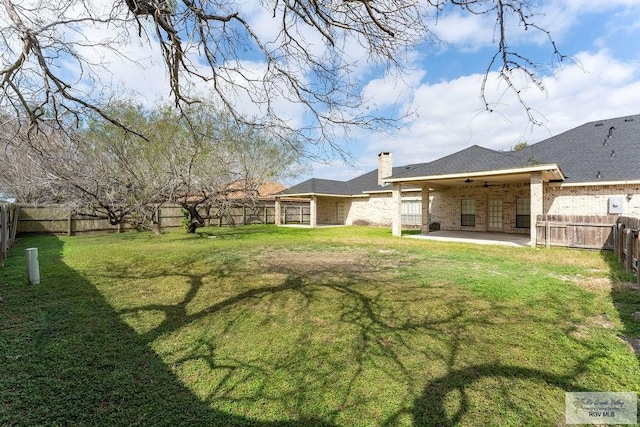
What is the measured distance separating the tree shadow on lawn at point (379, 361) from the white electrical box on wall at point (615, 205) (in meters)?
11.5

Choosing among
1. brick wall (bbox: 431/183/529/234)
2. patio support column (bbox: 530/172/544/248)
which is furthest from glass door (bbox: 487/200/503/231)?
patio support column (bbox: 530/172/544/248)

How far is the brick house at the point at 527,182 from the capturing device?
12.6m

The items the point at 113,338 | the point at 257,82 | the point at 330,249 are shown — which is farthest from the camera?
the point at 330,249

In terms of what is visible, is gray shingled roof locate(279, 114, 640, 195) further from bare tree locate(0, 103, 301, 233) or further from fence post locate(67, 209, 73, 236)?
fence post locate(67, 209, 73, 236)

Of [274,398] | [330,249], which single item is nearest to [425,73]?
[274,398]

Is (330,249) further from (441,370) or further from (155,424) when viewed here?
(155,424)

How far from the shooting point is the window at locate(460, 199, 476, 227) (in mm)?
18094

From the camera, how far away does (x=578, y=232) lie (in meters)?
11.0

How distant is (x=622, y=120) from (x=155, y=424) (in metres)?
22.4

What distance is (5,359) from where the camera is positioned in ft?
10.2

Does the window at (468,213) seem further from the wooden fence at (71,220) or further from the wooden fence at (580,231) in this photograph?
the wooden fence at (71,220)

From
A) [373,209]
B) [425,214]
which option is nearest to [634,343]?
[425,214]

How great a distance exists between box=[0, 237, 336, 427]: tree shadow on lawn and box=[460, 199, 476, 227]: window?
18.0 meters

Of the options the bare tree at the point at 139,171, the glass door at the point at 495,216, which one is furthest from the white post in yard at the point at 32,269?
the glass door at the point at 495,216
